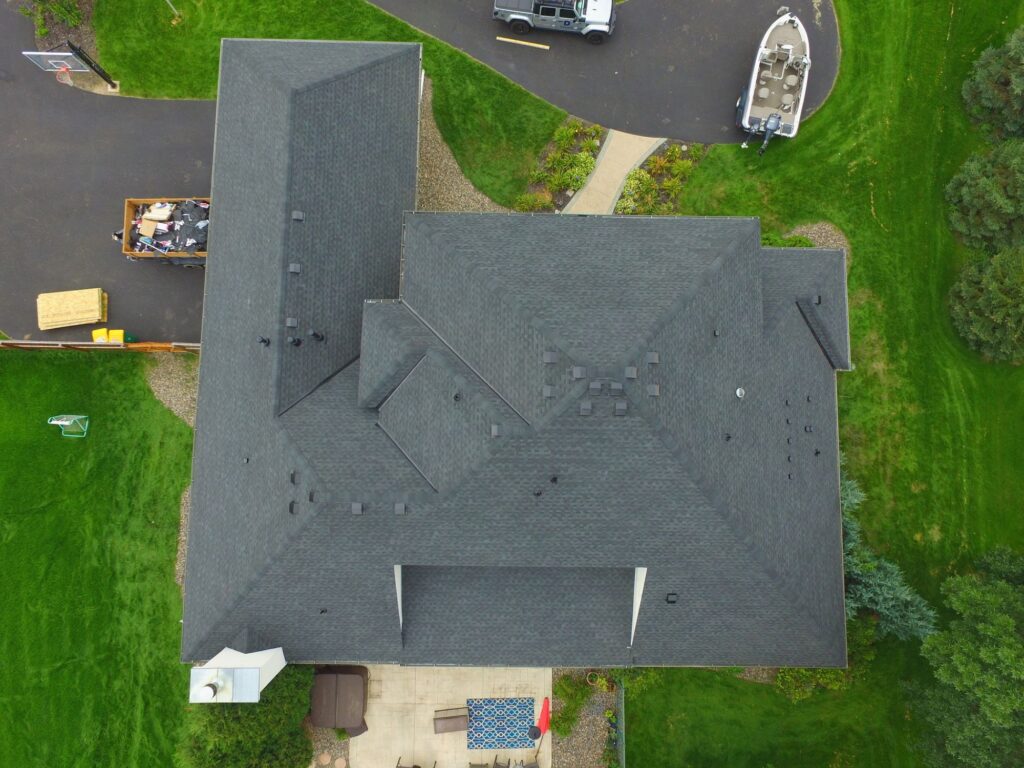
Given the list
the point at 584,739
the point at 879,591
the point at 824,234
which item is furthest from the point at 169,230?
the point at 879,591

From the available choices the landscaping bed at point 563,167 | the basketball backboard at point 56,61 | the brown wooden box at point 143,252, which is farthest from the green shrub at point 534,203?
the basketball backboard at point 56,61

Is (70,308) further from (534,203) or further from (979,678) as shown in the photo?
(979,678)

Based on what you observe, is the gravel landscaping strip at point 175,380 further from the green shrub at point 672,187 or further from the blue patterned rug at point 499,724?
the green shrub at point 672,187

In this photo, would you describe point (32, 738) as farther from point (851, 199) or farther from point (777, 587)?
Result: point (851, 199)

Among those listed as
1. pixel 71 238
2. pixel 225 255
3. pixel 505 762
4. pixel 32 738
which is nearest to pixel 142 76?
pixel 71 238

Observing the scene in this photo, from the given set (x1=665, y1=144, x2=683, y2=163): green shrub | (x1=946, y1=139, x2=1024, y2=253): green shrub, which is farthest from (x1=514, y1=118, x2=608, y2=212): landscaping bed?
(x1=946, y1=139, x2=1024, y2=253): green shrub
